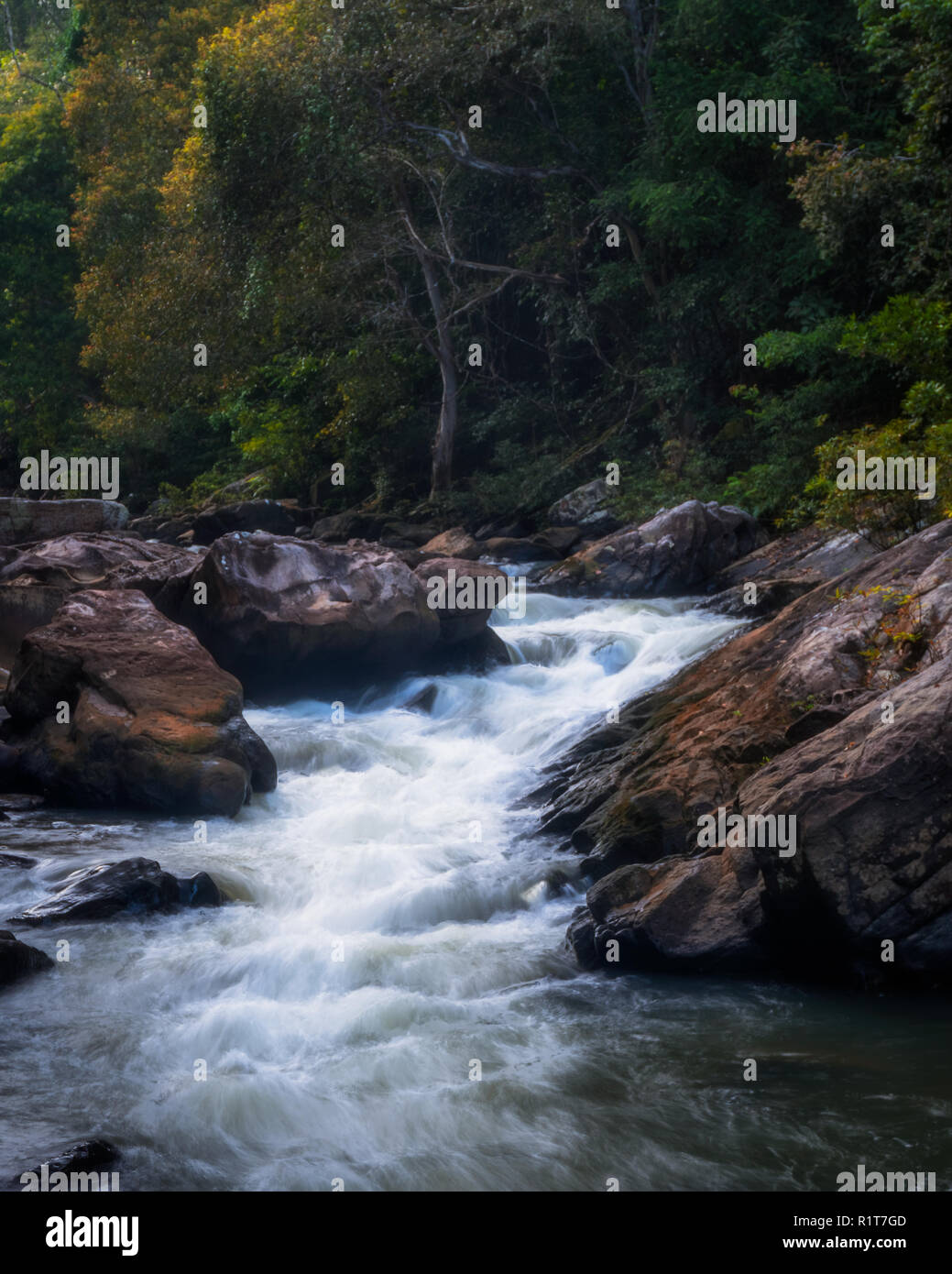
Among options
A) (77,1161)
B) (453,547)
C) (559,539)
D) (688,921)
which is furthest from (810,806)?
(559,539)

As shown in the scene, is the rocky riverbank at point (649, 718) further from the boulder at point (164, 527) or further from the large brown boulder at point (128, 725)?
the boulder at point (164, 527)

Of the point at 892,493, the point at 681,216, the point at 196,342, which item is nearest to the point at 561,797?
the point at 892,493

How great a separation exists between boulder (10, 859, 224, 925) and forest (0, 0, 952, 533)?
24.5 feet

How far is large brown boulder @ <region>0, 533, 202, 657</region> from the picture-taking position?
1191cm

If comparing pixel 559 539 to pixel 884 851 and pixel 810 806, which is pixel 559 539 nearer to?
pixel 810 806

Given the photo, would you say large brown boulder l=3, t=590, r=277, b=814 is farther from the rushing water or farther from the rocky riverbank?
the rushing water

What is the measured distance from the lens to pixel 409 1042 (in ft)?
18.8

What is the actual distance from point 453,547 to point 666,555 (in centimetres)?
412

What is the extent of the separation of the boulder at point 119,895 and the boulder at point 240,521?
15654mm

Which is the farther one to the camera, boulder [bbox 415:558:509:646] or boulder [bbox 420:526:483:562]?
boulder [bbox 420:526:483:562]

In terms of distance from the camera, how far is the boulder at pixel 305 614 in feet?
38.6

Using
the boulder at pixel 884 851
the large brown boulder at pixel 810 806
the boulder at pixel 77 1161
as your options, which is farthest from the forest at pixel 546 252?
the boulder at pixel 77 1161

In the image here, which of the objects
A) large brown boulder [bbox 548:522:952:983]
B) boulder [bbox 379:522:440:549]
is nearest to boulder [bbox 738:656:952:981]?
large brown boulder [bbox 548:522:952:983]

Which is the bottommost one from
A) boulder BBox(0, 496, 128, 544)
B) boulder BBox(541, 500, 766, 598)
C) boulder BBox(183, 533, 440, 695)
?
boulder BBox(183, 533, 440, 695)
